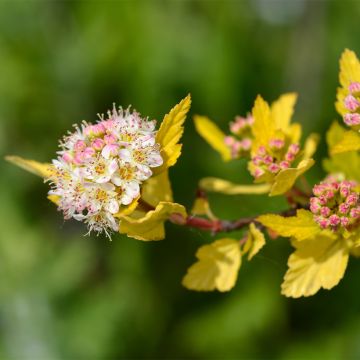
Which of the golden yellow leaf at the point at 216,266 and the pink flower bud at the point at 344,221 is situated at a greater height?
the golden yellow leaf at the point at 216,266

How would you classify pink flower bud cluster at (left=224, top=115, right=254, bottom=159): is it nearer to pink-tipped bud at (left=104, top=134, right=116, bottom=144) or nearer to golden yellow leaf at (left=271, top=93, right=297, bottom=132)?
golden yellow leaf at (left=271, top=93, right=297, bottom=132)

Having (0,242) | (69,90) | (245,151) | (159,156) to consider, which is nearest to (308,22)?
(69,90)

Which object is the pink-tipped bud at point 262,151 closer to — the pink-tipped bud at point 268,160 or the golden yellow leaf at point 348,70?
the pink-tipped bud at point 268,160

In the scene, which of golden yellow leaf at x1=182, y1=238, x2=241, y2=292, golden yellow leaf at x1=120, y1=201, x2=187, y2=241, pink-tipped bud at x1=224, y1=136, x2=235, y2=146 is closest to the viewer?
golden yellow leaf at x1=120, y1=201, x2=187, y2=241

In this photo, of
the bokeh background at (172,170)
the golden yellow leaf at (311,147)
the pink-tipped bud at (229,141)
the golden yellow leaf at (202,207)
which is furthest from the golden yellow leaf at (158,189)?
the bokeh background at (172,170)

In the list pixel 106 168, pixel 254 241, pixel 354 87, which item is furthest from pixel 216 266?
pixel 354 87

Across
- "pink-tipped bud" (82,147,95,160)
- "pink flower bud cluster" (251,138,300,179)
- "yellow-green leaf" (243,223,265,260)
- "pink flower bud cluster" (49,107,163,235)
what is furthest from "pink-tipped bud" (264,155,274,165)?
"pink-tipped bud" (82,147,95,160)
